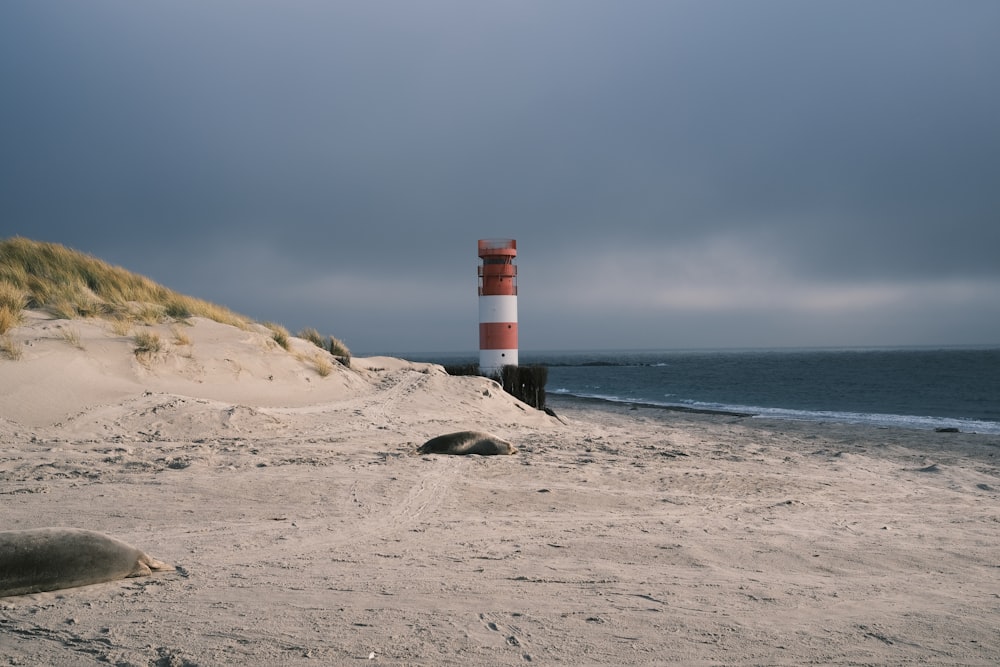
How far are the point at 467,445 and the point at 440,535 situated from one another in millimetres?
3904

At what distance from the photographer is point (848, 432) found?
18.0 meters

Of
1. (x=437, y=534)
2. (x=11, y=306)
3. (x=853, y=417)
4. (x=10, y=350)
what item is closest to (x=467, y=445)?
(x=437, y=534)

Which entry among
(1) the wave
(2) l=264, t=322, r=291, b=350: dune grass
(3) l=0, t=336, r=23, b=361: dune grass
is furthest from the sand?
(1) the wave

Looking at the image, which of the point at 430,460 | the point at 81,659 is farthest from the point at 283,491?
the point at 81,659

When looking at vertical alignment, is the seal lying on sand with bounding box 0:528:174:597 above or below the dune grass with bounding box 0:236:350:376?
below

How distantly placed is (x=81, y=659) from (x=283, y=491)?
3734mm

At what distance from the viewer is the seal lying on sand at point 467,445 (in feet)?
31.6

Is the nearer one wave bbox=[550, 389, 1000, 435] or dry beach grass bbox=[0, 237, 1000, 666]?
dry beach grass bbox=[0, 237, 1000, 666]

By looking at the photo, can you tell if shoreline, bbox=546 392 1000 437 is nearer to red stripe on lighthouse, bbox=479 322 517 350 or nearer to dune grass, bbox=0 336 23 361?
red stripe on lighthouse, bbox=479 322 517 350

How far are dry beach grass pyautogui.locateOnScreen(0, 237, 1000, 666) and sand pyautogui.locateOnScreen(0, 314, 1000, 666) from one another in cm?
2

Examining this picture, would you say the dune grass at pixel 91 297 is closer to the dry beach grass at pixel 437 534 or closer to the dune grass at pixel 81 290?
the dune grass at pixel 81 290

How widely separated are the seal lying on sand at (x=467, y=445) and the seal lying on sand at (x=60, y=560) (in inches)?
209

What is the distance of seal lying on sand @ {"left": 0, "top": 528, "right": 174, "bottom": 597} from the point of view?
4.06 m

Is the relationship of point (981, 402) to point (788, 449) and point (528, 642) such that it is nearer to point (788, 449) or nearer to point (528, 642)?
point (788, 449)
